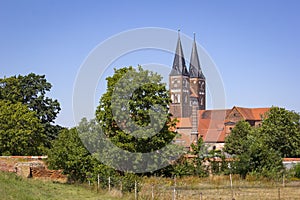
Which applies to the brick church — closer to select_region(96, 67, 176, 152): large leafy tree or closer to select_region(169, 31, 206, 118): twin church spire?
select_region(169, 31, 206, 118): twin church spire

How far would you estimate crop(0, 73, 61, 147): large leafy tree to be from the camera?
5253 centimetres

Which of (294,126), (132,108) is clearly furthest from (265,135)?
(132,108)

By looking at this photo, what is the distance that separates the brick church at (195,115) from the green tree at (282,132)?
18.8m

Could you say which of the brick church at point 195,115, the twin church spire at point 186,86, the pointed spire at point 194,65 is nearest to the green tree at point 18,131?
the brick church at point 195,115

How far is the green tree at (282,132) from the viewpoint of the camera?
2099 inches

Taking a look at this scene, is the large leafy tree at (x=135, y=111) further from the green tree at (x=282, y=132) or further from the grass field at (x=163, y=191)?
the green tree at (x=282, y=132)

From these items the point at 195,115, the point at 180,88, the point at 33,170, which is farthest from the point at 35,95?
the point at 180,88

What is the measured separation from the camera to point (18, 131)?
4234 centimetres

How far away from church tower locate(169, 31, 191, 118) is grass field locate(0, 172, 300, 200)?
2398 inches

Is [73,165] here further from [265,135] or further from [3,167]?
[265,135]

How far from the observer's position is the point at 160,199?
18562 millimetres

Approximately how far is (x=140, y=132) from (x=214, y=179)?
6.10 m

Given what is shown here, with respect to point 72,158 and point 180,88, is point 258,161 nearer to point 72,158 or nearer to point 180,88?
point 72,158

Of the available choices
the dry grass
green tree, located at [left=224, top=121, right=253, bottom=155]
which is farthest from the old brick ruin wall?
Result: green tree, located at [left=224, top=121, right=253, bottom=155]
